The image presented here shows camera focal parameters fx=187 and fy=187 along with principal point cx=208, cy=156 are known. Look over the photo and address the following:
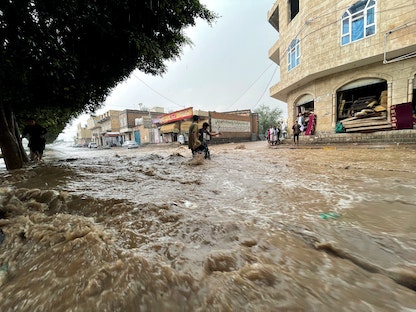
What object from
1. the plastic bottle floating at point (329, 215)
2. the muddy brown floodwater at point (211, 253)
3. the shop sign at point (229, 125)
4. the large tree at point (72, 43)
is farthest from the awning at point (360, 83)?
the shop sign at point (229, 125)

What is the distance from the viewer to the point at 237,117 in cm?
2753

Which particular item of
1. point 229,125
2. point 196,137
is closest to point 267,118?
point 229,125

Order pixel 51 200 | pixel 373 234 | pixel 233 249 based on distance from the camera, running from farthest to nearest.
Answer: pixel 51 200 → pixel 373 234 → pixel 233 249

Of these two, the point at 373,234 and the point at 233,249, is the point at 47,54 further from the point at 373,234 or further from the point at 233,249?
the point at 373,234

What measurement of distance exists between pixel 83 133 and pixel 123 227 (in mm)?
70420

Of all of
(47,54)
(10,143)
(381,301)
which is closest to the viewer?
(381,301)

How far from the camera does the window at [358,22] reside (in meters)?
9.30

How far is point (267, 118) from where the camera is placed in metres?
37.3

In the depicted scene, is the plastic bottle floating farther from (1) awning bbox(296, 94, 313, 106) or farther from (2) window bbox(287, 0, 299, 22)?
(2) window bbox(287, 0, 299, 22)

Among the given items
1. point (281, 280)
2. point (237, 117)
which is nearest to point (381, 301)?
point (281, 280)

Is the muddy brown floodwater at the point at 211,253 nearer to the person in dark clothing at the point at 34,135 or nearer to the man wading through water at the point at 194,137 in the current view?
the man wading through water at the point at 194,137

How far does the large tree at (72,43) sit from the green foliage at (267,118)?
106ft

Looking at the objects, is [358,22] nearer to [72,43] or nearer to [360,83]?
[360,83]

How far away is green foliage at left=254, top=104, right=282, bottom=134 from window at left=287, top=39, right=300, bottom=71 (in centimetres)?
2320
